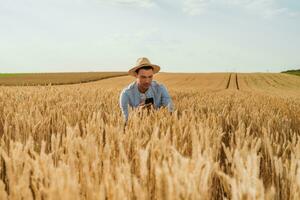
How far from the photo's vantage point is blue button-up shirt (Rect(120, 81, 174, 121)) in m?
5.41

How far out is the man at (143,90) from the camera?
5207 mm

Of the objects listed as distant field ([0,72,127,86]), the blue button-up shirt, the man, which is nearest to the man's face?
the man

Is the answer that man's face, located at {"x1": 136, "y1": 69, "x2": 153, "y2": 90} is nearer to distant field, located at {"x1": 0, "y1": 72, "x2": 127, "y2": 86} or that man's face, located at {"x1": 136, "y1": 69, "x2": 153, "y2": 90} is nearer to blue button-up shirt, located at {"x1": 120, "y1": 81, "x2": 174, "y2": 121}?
blue button-up shirt, located at {"x1": 120, "y1": 81, "x2": 174, "y2": 121}

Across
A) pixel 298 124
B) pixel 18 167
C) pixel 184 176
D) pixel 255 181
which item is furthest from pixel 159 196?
pixel 298 124

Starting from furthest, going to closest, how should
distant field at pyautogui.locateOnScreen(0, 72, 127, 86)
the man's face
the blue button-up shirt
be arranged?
distant field at pyautogui.locateOnScreen(0, 72, 127, 86)
the blue button-up shirt
the man's face

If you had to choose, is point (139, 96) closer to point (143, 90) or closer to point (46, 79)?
point (143, 90)

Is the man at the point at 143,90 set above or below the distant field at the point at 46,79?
above

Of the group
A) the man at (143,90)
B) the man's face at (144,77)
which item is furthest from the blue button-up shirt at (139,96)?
the man's face at (144,77)

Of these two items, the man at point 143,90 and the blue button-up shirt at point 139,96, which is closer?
the man at point 143,90

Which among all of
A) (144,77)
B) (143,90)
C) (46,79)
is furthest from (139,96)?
(46,79)

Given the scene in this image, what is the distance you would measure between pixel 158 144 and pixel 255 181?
0.67 meters

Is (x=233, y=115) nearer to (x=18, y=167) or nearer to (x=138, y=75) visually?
(x=138, y=75)

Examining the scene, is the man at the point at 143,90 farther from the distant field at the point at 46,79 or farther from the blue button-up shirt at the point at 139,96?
the distant field at the point at 46,79

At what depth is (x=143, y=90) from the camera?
18.1ft
